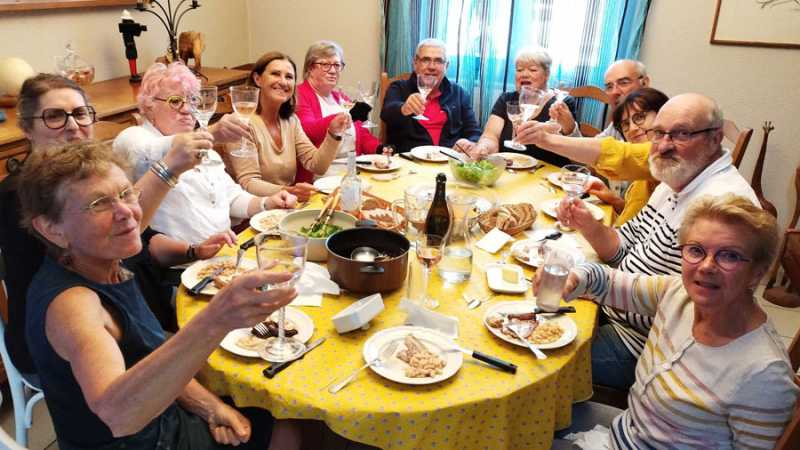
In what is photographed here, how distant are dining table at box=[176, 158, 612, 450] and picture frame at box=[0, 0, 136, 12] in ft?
7.59

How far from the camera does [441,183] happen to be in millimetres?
1862

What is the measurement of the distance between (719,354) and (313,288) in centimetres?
105

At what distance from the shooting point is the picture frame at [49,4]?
9.32ft

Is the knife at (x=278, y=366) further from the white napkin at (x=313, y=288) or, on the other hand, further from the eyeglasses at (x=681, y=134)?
the eyeglasses at (x=681, y=134)

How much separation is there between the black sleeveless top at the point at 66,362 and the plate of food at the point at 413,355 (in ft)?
1.75

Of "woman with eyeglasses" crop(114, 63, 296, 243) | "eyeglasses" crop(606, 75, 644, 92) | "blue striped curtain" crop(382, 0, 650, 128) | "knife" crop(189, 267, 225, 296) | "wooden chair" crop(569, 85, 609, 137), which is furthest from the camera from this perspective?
"blue striped curtain" crop(382, 0, 650, 128)

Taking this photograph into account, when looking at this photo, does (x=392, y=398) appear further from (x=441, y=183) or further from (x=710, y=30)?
(x=710, y=30)

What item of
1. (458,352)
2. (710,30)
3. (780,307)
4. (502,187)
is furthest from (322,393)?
(710,30)

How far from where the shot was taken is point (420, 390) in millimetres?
1209

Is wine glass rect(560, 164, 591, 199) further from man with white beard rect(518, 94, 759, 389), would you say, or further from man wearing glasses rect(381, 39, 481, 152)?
man wearing glasses rect(381, 39, 481, 152)

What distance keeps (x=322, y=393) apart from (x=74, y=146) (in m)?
0.80

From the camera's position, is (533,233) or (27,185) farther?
(533,233)

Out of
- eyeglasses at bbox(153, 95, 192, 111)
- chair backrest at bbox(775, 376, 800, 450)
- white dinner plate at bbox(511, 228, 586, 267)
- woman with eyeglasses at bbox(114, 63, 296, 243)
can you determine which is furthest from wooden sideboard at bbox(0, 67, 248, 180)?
chair backrest at bbox(775, 376, 800, 450)

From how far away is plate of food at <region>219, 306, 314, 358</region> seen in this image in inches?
51.3
